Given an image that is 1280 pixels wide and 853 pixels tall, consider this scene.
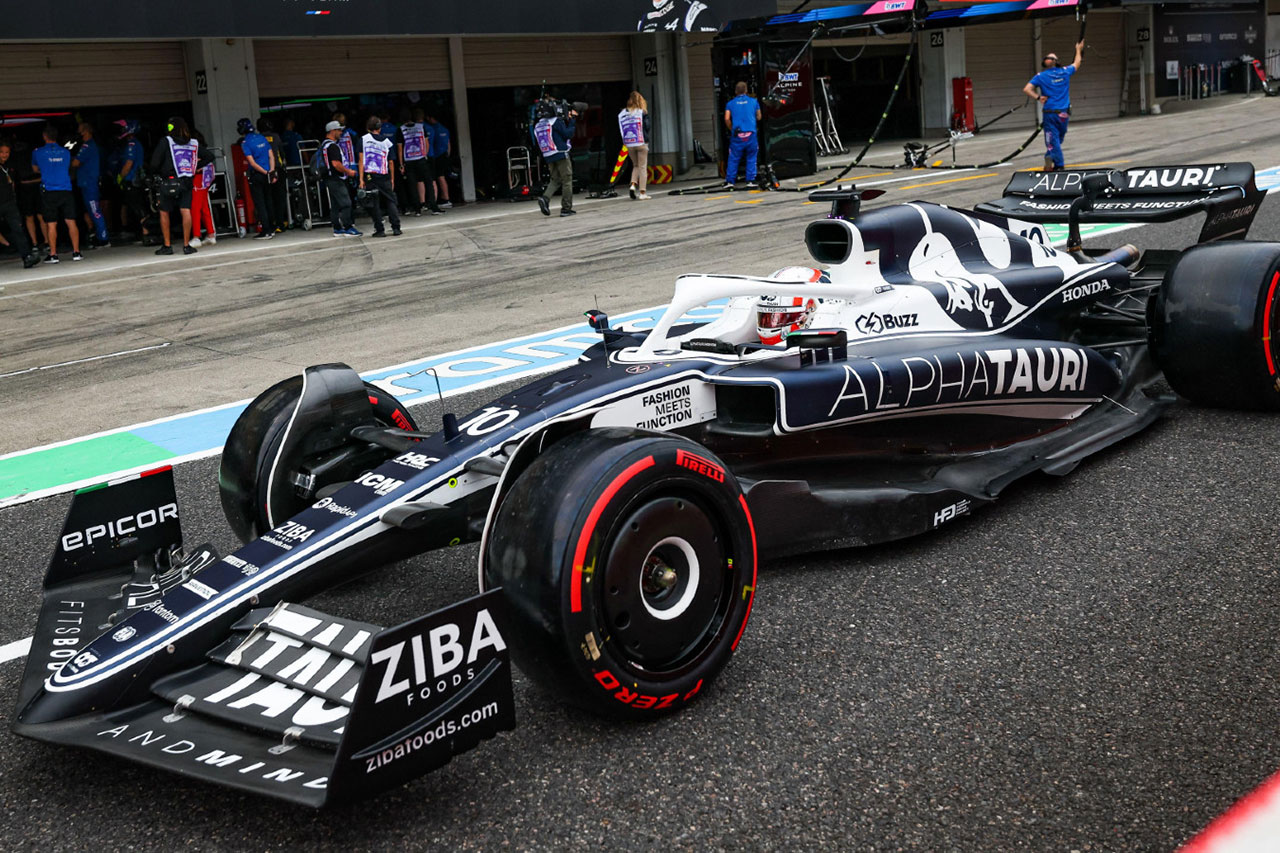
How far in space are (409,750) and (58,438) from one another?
5.86m

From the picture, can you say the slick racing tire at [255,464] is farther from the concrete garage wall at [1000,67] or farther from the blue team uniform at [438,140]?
the concrete garage wall at [1000,67]

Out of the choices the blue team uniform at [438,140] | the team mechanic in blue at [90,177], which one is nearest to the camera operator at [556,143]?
the blue team uniform at [438,140]

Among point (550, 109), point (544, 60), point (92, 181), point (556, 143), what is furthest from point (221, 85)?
point (544, 60)

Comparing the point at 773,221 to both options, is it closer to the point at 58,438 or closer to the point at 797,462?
the point at 58,438

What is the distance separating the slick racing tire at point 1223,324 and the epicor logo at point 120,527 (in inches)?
179

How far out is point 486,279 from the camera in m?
13.3

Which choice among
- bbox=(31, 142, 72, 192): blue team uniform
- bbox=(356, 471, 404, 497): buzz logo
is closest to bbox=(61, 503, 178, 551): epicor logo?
bbox=(356, 471, 404, 497): buzz logo

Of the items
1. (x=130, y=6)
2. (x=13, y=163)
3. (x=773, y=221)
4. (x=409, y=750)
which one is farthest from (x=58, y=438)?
(x=13, y=163)

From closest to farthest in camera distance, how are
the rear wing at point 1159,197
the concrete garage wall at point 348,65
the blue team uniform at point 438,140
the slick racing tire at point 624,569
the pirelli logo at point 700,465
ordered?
the slick racing tire at point 624,569
the pirelli logo at point 700,465
the rear wing at point 1159,197
the concrete garage wall at point 348,65
the blue team uniform at point 438,140

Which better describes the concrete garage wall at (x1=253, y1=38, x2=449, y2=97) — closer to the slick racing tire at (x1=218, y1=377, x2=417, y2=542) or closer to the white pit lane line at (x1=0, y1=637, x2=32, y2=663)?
the slick racing tire at (x1=218, y1=377, x2=417, y2=542)

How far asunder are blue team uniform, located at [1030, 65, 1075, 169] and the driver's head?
1446 cm

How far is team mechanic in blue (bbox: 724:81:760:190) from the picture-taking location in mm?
19469

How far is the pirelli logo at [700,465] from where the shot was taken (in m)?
3.49

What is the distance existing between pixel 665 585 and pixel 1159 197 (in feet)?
16.9
